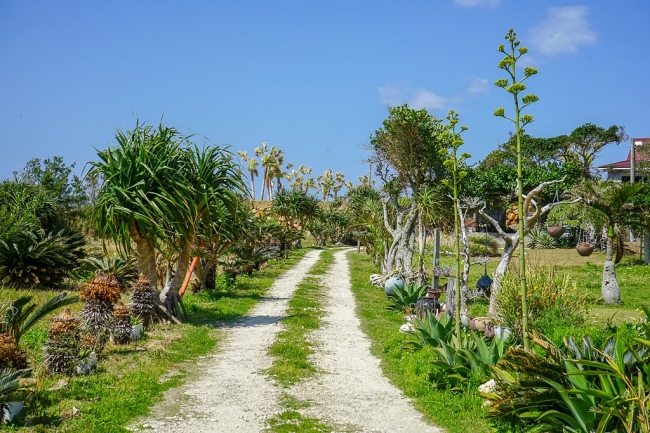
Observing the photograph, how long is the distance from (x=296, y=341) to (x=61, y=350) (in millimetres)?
4640

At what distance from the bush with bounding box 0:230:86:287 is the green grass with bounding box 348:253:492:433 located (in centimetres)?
858

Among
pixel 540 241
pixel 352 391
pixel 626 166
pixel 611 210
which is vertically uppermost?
pixel 626 166

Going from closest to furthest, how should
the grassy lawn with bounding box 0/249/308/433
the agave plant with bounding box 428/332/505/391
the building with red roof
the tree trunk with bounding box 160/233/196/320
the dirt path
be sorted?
the grassy lawn with bounding box 0/249/308/433 → the dirt path → the agave plant with bounding box 428/332/505/391 → the tree trunk with bounding box 160/233/196/320 → the building with red roof

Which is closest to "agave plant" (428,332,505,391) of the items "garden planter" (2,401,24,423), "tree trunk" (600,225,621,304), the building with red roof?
"garden planter" (2,401,24,423)

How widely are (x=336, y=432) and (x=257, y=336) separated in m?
5.88

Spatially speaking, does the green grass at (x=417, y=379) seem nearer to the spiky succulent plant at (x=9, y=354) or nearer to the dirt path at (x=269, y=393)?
the dirt path at (x=269, y=393)

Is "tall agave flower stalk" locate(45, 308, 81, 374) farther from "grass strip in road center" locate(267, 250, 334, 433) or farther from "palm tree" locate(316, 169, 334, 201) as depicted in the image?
"palm tree" locate(316, 169, 334, 201)

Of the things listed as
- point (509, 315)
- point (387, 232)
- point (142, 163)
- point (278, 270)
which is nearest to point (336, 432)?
point (509, 315)

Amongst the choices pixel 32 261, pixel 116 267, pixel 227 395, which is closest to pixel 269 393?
pixel 227 395

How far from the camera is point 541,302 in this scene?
33.0 ft

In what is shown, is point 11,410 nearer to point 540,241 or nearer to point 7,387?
point 7,387

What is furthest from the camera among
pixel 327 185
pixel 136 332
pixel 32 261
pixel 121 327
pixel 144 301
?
pixel 327 185

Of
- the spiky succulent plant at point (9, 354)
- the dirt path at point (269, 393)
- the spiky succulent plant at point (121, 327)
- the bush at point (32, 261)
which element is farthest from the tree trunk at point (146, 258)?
the spiky succulent plant at point (9, 354)

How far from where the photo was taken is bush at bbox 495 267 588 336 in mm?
9508
